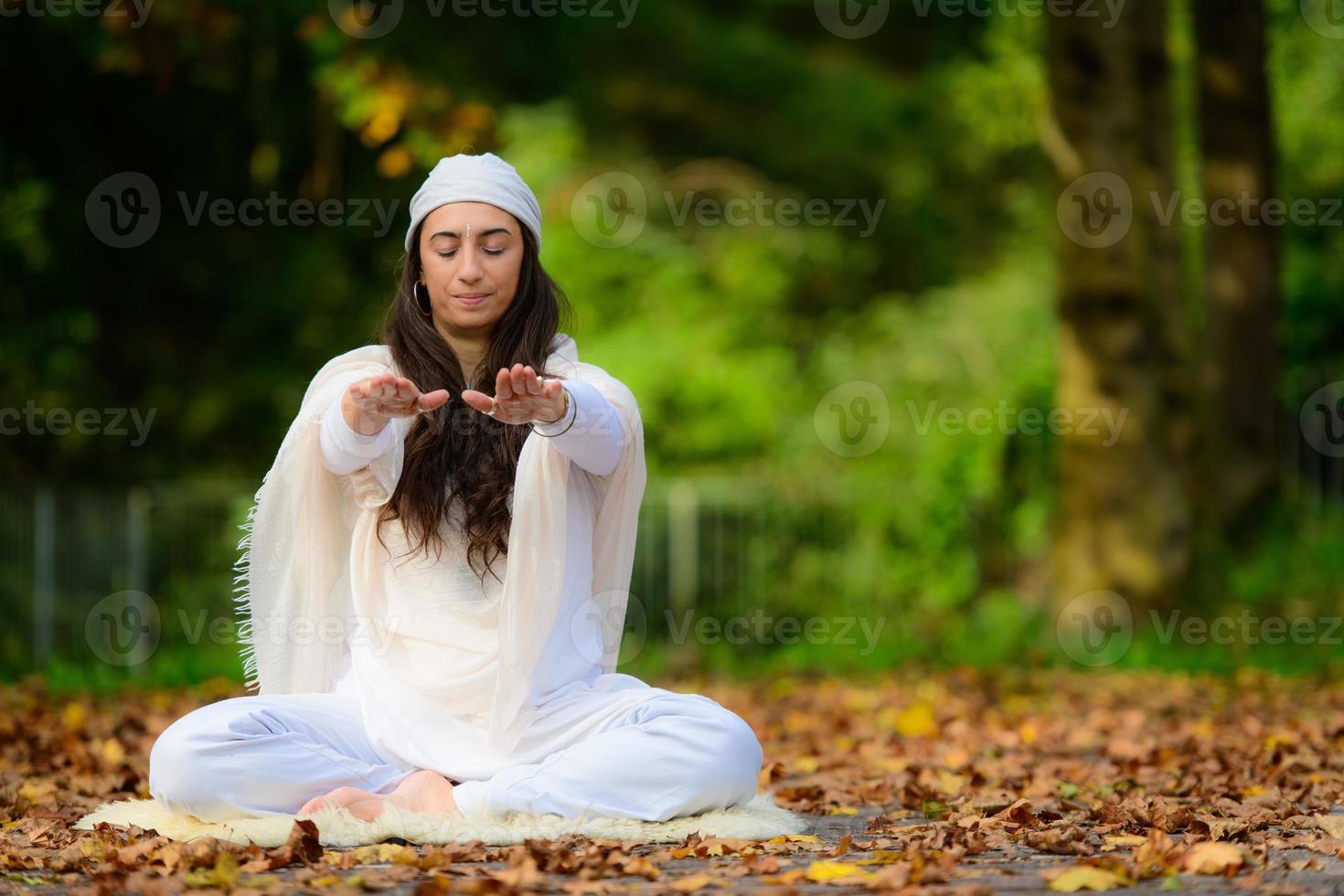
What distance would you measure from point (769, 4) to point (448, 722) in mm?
21558

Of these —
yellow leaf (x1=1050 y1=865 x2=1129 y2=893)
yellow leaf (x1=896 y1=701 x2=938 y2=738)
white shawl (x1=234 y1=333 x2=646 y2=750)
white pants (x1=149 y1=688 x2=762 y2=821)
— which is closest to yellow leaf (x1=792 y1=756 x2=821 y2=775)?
yellow leaf (x1=896 y1=701 x2=938 y2=738)

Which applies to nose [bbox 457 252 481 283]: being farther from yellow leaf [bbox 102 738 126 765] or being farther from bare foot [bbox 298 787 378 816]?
yellow leaf [bbox 102 738 126 765]

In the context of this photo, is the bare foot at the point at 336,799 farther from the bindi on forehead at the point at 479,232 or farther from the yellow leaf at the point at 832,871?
the bindi on forehead at the point at 479,232

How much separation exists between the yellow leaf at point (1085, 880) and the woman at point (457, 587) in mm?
1140

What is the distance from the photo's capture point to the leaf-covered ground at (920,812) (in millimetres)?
3625

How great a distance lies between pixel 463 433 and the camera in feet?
15.5

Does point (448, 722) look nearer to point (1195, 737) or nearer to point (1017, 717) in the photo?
point (1195, 737)

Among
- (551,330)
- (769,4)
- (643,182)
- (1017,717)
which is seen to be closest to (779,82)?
(769,4)

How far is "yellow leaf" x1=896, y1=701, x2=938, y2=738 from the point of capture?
7.71 meters

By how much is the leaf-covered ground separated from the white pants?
200 millimetres

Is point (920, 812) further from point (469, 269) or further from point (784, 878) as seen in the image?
point (469, 269)

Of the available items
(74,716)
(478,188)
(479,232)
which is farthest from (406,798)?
(74,716)

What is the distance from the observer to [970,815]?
4691 mm

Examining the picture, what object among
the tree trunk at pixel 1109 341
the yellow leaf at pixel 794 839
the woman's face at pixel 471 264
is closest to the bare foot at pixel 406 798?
the yellow leaf at pixel 794 839
